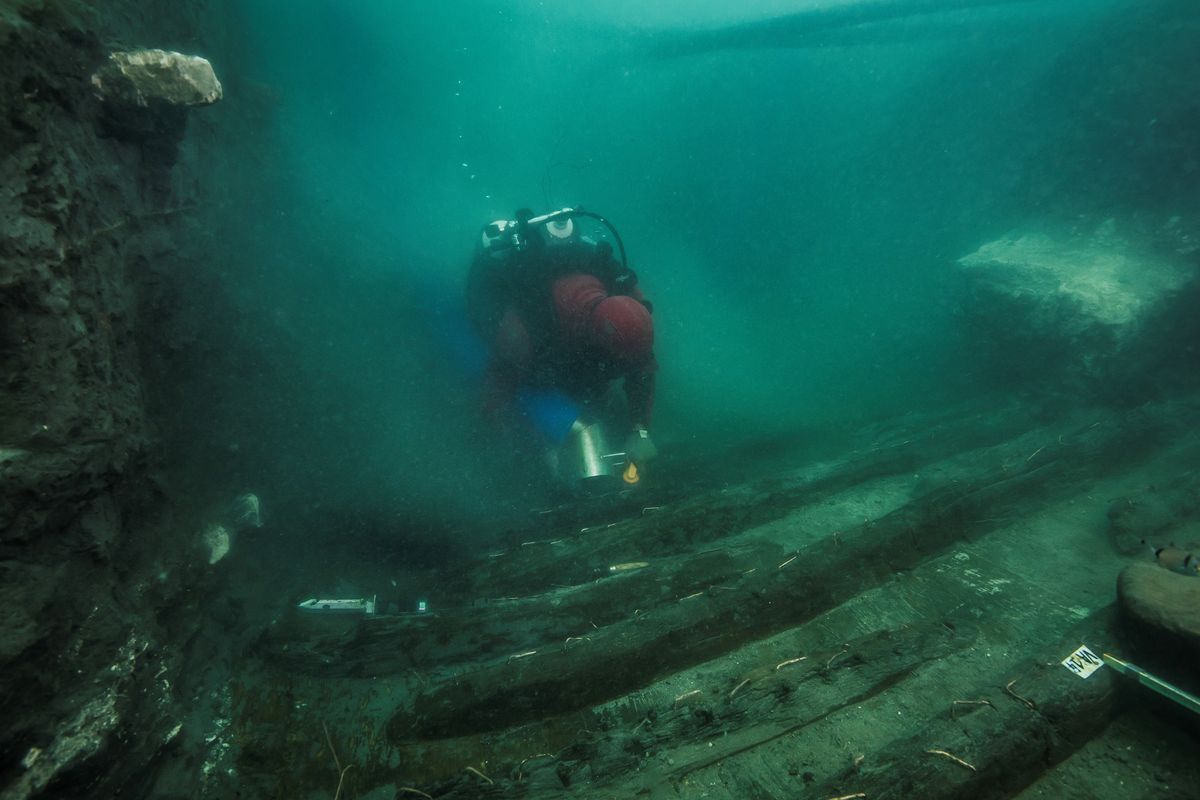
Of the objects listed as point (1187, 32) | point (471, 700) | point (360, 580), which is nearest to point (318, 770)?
point (471, 700)

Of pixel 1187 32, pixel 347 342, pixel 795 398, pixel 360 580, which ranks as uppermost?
pixel 1187 32

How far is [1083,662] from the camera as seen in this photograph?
290cm

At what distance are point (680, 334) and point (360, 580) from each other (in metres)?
22.1

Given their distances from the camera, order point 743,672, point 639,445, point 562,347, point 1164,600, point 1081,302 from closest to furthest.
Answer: point 1164,600 < point 743,672 < point 562,347 < point 639,445 < point 1081,302

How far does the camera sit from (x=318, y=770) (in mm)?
2826

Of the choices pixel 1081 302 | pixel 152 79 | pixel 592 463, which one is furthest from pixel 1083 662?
pixel 1081 302

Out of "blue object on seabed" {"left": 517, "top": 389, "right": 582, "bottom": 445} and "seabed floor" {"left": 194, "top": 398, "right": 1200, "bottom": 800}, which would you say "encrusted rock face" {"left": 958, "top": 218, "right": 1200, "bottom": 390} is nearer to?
"seabed floor" {"left": 194, "top": 398, "right": 1200, "bottom": 800}

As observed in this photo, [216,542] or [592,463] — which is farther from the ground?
[216,542]

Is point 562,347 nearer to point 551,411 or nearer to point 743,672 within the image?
point 551,411

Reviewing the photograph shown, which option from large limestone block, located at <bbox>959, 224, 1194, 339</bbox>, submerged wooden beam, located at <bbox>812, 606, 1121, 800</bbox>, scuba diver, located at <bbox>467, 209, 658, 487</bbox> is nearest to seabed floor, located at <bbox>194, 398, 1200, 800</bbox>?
submerged wooden beam, located at <bbox>812, 606, 1121, 800</bbox>

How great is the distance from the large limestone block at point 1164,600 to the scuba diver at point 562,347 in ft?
12.9

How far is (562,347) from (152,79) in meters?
3.63

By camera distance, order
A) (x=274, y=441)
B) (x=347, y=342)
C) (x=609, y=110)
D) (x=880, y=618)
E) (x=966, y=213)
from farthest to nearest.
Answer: (x=609, y=110) < (x=966, y=213) < (x=347, y=342) < (x=274, y=441) < (x=880, y=618)

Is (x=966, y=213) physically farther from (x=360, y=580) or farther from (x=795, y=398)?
(x=360, y=580)
